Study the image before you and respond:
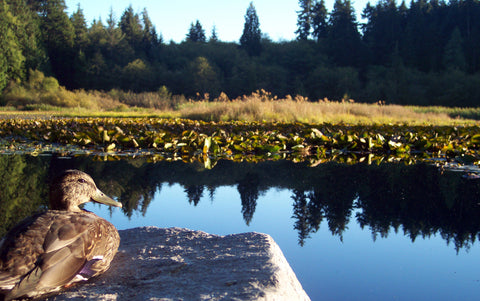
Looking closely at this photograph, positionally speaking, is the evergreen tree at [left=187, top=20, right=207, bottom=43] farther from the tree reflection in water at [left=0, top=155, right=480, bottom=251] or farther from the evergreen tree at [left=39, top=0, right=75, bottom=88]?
the tree reflection in water at [left=0, top=155, right=480, bottom=251]

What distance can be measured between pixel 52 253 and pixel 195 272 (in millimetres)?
568

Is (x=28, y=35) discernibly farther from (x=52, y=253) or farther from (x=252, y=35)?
(x=52, y=253)

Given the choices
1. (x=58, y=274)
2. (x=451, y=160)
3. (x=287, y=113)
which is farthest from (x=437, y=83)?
(x=58, y=274)

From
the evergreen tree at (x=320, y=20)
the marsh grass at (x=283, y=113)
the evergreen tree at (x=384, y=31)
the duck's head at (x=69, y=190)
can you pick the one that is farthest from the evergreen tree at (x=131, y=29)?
the duck's head at (x=69, y=190)

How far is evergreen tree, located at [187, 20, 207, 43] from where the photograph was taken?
69438 mm

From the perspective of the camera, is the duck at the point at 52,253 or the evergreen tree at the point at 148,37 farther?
the evergreen tree at the point at 148,37

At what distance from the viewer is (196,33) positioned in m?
69.7

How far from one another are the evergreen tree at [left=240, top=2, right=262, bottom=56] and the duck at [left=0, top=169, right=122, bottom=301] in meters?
61.6

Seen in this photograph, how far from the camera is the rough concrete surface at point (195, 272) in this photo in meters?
1.51

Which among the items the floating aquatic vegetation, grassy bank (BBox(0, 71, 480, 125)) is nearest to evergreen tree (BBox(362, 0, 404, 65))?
grassy bank (BBox(0, 71, 480, 125))

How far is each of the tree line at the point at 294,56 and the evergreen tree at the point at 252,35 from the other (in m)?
0.15

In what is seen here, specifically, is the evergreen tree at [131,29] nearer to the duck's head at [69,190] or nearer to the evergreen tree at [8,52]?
the evergreen tree at [8,52]

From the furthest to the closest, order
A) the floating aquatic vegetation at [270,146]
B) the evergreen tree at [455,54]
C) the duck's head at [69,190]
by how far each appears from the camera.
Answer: the evergreen tree at [455,54] → the floating aquatic vegetation at [270,146] → the duck's head at [69,190]

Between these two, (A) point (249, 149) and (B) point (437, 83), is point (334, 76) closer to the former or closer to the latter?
(B) point (437, 83)
